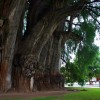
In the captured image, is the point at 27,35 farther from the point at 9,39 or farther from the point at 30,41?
the point at 9,39

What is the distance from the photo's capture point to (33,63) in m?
16.4

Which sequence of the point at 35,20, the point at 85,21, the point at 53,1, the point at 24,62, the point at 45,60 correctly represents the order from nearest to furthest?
the point at 24,62 → the point at 53,1 → the point at 35,20 → the point at 45,60 → the point at 85,21

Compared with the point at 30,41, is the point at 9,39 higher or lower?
lower

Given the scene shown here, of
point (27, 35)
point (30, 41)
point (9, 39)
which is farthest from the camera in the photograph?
point (27, 35)

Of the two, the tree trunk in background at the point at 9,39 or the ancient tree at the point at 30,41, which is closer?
the tree trunk in background at the point at 9,39

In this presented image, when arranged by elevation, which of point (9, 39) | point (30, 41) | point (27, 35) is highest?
point (27, 35)

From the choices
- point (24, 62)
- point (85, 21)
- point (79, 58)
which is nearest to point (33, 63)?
point (24, 62)

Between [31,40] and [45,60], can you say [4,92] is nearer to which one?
[31,40]

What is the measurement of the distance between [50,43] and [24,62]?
16.3 feet

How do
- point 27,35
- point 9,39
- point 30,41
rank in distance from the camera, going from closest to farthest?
point 9,39 < point 30,41 < point 27,35

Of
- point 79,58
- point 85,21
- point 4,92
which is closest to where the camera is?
point 4,92

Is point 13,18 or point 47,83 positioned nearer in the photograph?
point 13,18

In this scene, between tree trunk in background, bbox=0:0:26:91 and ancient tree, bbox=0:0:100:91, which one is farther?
ancient tree, bbox=0:0:100:91

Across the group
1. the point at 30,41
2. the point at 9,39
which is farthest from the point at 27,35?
the point at 9,39
